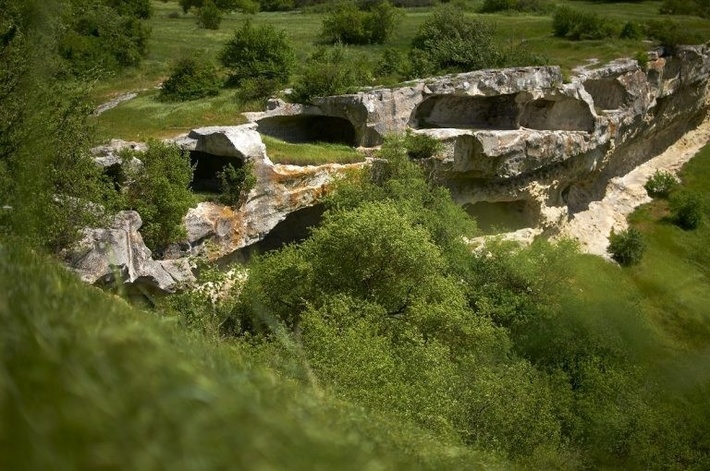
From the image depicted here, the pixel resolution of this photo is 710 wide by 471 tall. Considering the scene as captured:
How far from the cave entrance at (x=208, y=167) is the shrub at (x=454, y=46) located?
456 inches

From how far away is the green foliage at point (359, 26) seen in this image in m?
38.8

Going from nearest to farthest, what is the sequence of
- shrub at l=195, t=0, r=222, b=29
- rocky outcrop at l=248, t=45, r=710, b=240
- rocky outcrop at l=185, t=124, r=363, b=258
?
1. rocky outcrop at l=185, t=124, r=363, b=258
2. rocky outcrop at l=248, t=45, r=710, b=240
3. shrub at l=195, t=0, r=222, b=29

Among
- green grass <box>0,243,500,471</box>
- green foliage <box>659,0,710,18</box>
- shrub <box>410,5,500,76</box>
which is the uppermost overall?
green foliage <box>659,0,710,18</box>

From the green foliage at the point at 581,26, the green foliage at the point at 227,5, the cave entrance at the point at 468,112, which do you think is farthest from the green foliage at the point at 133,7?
the green foliage at the point at 581,26

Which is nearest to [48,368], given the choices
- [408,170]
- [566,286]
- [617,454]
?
[617,454]

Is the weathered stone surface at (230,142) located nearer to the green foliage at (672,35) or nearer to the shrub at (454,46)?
the shrub at (454,46)

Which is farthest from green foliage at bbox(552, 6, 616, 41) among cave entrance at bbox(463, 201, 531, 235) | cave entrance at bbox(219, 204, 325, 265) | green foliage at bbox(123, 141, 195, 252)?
green foliage at bbox(123, 141, 195, 252)

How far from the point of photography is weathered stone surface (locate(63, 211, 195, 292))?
15.4 m

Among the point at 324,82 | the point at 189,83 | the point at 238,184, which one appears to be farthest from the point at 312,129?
the point at 238,184

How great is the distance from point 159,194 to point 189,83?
1013cm

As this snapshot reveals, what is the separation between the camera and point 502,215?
3216 cm

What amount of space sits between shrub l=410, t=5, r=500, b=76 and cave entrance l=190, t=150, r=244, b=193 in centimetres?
1159

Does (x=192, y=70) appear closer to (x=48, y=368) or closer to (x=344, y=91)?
(x=344, y=91)

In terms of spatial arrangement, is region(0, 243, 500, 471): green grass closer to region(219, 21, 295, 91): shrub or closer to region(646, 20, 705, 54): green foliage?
region(219, 21, 295, 91): shrub
